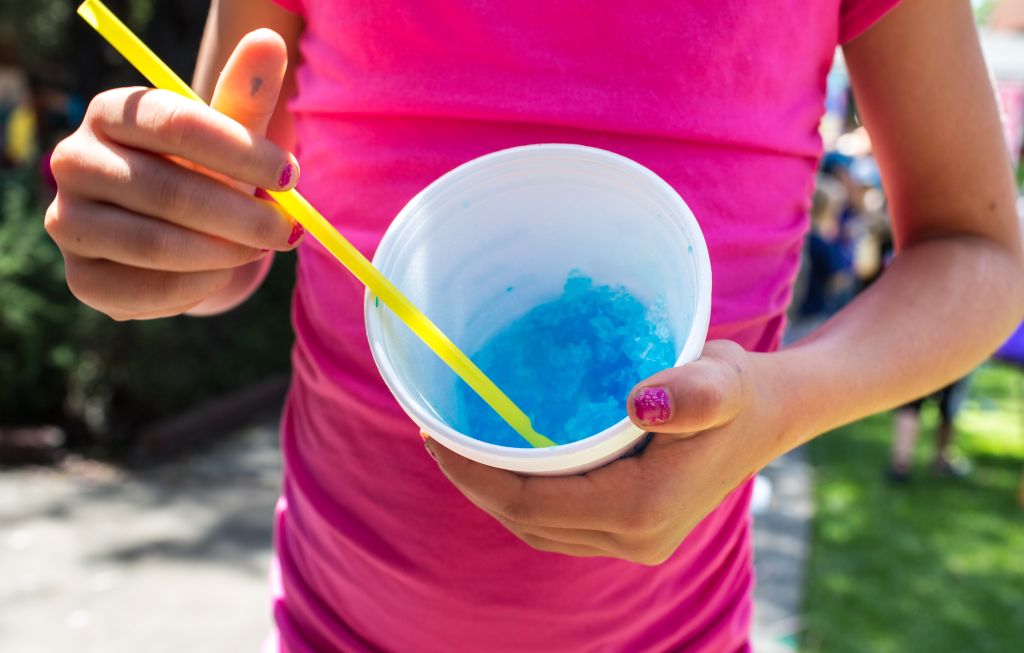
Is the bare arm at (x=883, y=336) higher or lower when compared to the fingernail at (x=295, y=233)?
lower

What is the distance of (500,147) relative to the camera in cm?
98

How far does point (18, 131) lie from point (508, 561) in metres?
12.8

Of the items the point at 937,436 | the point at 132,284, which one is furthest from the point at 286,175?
the point at 937,436

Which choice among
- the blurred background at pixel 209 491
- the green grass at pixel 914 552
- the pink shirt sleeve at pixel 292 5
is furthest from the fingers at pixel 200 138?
the green grass at pixel 914 552

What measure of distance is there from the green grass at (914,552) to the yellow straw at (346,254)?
3116 mm

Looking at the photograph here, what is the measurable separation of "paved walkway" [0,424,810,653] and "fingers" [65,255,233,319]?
286 cm

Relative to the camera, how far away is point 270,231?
77 cm

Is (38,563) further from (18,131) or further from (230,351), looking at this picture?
(18,131)

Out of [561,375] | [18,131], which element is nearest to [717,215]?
[561,375]

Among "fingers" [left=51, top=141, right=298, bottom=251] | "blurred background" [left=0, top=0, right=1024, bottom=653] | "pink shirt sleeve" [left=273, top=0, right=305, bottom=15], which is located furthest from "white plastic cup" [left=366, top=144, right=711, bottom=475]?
"blurred background" [left=0, top=0, right=1024, bottom=653]

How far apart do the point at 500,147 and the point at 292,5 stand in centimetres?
33

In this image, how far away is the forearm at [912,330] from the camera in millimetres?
929

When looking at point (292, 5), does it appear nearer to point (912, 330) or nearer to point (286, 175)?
point (286, 175)

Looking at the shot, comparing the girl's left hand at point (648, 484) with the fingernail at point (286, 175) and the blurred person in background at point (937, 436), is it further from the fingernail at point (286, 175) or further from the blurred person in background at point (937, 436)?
the blurred person in background at point (937, 436)
